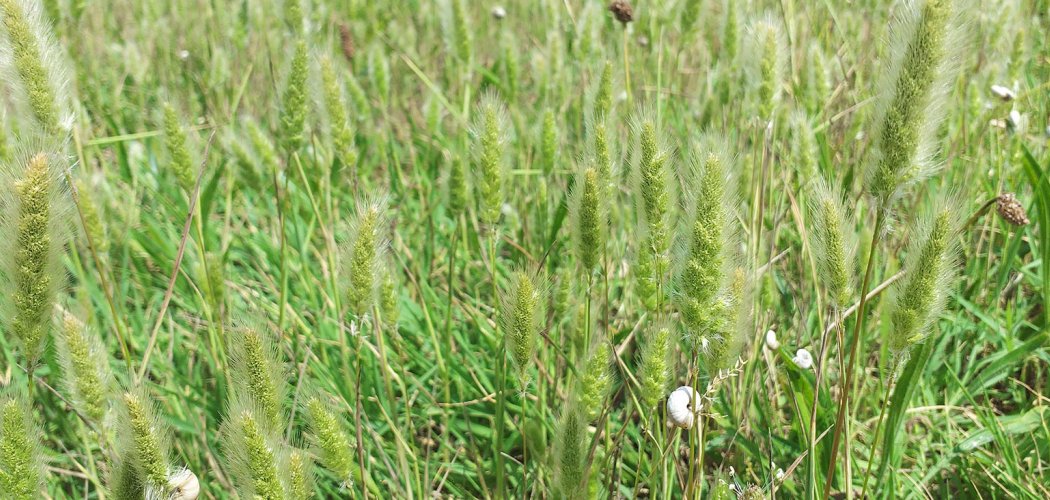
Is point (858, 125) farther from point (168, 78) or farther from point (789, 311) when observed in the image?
point (168, 78)

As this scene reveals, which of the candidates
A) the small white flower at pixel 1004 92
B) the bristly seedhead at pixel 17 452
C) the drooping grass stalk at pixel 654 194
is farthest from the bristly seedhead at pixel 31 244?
the small white flower at pixel 1004 92

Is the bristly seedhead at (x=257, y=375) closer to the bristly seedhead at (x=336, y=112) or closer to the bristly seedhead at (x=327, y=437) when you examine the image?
the bristly seedhead at (x=327, y=437)

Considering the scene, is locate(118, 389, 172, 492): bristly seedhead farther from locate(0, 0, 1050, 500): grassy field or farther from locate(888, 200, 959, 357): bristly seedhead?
locate(888, 200, 959, 357): bristly seedhead

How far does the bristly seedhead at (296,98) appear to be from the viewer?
1414 mm

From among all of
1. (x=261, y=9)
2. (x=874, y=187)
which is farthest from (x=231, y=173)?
(x=874, y=187)

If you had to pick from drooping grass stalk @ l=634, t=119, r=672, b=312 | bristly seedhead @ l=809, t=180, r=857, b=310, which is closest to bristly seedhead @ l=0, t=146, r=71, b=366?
drooping grass stalk @ l=634, t=119, r=672, b=312

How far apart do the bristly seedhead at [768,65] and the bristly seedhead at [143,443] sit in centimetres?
112

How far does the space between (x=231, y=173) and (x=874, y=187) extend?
5.95 ft

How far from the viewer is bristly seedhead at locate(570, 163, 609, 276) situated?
1.04 metres

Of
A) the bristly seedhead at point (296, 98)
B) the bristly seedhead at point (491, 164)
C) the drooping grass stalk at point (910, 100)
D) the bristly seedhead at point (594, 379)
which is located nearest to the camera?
the drooping grass stalk at point (910, 100)

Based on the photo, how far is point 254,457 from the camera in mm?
767

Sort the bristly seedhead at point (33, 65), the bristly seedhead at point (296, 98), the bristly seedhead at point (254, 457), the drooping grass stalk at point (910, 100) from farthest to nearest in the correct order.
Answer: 1. the bristly seedhead at point (296, 98)
2. the bristly seedhead at point (33, 65)
3. the drooping grass stalk at point (910, 100)
4. the bristly seedhead at point (254, 457)

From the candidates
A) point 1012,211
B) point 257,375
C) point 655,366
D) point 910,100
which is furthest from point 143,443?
point 1012,211

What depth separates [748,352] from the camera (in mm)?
1448
